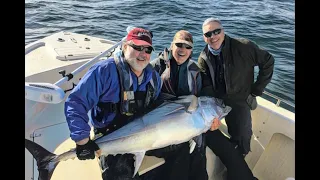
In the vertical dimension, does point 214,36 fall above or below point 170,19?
above

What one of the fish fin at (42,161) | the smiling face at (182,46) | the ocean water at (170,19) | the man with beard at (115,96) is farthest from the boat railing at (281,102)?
the fish fin at (42,161)

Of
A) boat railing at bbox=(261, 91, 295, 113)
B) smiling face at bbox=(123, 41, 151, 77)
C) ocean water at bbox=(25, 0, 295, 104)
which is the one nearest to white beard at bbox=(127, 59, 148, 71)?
smiling face at bbox=(123, 41, 151, 77)

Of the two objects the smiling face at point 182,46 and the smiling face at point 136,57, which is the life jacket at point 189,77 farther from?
the smiling face at point 136,57

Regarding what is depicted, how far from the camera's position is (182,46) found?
3451mm

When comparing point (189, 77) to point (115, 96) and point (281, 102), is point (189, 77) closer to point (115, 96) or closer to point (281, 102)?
point (115, 96)

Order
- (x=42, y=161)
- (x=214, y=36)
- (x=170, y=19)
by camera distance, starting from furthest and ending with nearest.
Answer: (x=170, y=19) → (x=214, y=36) → (x=42, y=161)

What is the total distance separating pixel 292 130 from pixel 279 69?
509 cm

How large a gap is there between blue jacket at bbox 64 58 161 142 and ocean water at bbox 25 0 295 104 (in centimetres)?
595

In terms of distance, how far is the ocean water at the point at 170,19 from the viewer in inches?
398

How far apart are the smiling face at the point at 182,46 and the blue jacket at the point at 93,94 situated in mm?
470

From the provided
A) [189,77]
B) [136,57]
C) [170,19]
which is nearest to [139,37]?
[136,57]

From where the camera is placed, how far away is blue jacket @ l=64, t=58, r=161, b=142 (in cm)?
274

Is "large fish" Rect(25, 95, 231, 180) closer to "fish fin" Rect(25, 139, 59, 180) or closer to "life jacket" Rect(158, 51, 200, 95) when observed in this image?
"fish fin" Rect(25, 139, 59, 180)

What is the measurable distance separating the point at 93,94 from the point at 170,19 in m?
9.99
